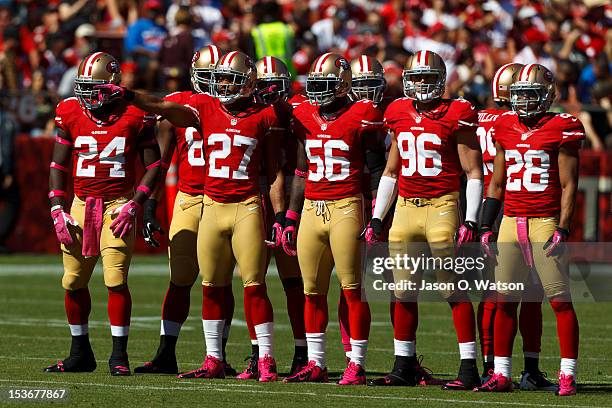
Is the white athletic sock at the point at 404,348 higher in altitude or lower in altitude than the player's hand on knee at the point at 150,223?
lower

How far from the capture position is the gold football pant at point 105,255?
30.1 feet

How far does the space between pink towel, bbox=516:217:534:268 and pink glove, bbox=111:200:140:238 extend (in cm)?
233

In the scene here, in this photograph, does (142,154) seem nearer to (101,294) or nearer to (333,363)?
(333,363)

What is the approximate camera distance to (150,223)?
9328 millimetres

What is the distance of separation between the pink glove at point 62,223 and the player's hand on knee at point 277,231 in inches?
48.0

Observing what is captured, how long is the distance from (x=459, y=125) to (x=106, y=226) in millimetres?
2255

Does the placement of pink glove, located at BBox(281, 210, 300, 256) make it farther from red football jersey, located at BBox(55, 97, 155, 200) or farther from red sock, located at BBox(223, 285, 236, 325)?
red football jersey, located at BBox(55, 97, 155, 200)

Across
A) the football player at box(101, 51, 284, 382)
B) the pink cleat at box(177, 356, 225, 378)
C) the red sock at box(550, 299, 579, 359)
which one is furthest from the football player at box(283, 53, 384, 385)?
the red sock at box(550, 299, 579, 359)

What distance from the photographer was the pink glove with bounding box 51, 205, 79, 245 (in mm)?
9172

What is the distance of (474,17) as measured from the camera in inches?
847

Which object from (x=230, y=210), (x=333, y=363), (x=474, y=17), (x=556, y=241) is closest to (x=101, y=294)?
(x=333, y=363)

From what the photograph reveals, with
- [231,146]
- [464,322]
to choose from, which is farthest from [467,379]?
[231,146]

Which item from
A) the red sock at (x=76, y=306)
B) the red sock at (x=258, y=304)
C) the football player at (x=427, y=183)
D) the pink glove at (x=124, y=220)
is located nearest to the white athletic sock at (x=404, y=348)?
the football player at (x=427, y=183)

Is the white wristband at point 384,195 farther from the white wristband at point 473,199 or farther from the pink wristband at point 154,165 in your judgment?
the pink wristband at point 154,165
